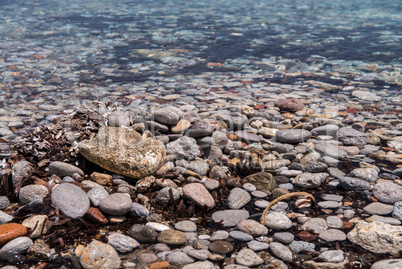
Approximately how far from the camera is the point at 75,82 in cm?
861

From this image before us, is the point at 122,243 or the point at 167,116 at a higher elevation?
the point at 167,116

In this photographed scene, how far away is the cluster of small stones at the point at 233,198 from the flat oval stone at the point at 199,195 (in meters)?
A: 0.01

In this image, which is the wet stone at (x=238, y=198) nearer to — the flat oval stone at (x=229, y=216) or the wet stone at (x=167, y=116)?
the flat oval stone at (x=229, y=216)

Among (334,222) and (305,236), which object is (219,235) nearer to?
(305,236)

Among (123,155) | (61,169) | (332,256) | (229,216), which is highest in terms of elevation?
(123,155)

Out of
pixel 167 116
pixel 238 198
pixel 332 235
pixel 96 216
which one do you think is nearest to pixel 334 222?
pixel 332 235

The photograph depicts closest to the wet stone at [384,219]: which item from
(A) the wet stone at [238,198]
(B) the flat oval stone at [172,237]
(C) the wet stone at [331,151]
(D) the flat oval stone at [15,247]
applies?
(A) the wet stone at [238,198]

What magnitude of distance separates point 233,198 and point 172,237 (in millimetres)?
927

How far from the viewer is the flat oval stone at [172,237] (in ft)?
11.0

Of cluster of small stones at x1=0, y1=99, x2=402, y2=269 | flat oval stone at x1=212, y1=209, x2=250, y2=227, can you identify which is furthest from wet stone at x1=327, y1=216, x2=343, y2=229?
flat oval stone at x1=212, y1=209, x2=250, y2=227

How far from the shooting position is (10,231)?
3312 mm

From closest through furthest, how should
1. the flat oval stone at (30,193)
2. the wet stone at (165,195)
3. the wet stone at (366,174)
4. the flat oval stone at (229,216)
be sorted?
the flat oval stone at (229,216) → the flat oval stone at (30,193) → the wet stone at (165,195) → the wet stone at (366,174)

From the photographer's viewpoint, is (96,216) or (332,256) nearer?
(332,256)

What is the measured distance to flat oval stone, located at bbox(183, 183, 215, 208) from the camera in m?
3.91
